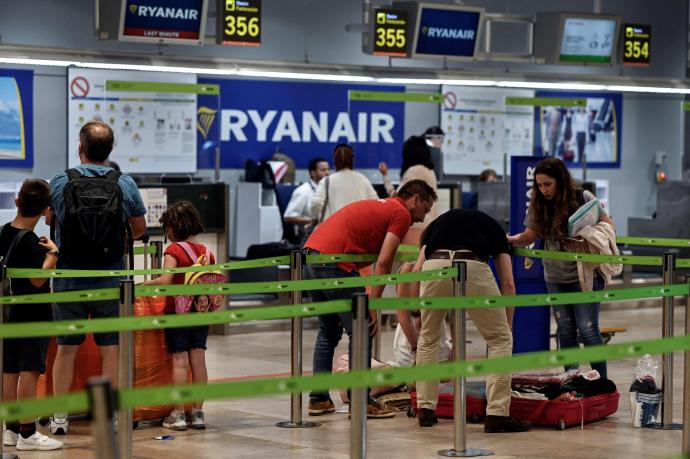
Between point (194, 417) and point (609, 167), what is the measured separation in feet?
40.8

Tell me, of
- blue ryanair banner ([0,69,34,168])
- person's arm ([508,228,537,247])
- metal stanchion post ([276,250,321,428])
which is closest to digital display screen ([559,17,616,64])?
blue ryanair banner ([0,69,34,168])

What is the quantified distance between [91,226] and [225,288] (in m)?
0.76

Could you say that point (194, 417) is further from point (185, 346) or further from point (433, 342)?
point (433, 342)

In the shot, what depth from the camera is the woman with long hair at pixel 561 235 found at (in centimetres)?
737

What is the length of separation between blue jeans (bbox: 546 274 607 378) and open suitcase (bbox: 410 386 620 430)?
45 centimetres

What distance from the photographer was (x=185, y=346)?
6.93 metres

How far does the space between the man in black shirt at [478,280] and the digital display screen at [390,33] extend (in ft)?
20.3

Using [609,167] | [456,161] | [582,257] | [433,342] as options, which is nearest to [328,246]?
[433,342]

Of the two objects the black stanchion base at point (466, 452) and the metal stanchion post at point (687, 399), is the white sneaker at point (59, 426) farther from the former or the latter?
the metal stanchion post at point (687, 399)

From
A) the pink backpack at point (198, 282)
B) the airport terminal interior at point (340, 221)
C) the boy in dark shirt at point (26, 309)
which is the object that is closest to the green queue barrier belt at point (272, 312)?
the airport terminal interior at point (340, 221)

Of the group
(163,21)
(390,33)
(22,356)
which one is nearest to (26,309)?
(22,356)

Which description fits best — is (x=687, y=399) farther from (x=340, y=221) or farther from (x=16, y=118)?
(x=16, y=118)

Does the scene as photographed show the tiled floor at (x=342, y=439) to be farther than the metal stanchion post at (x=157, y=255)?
No

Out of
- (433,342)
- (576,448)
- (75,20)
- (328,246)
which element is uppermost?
→ (75,20)
